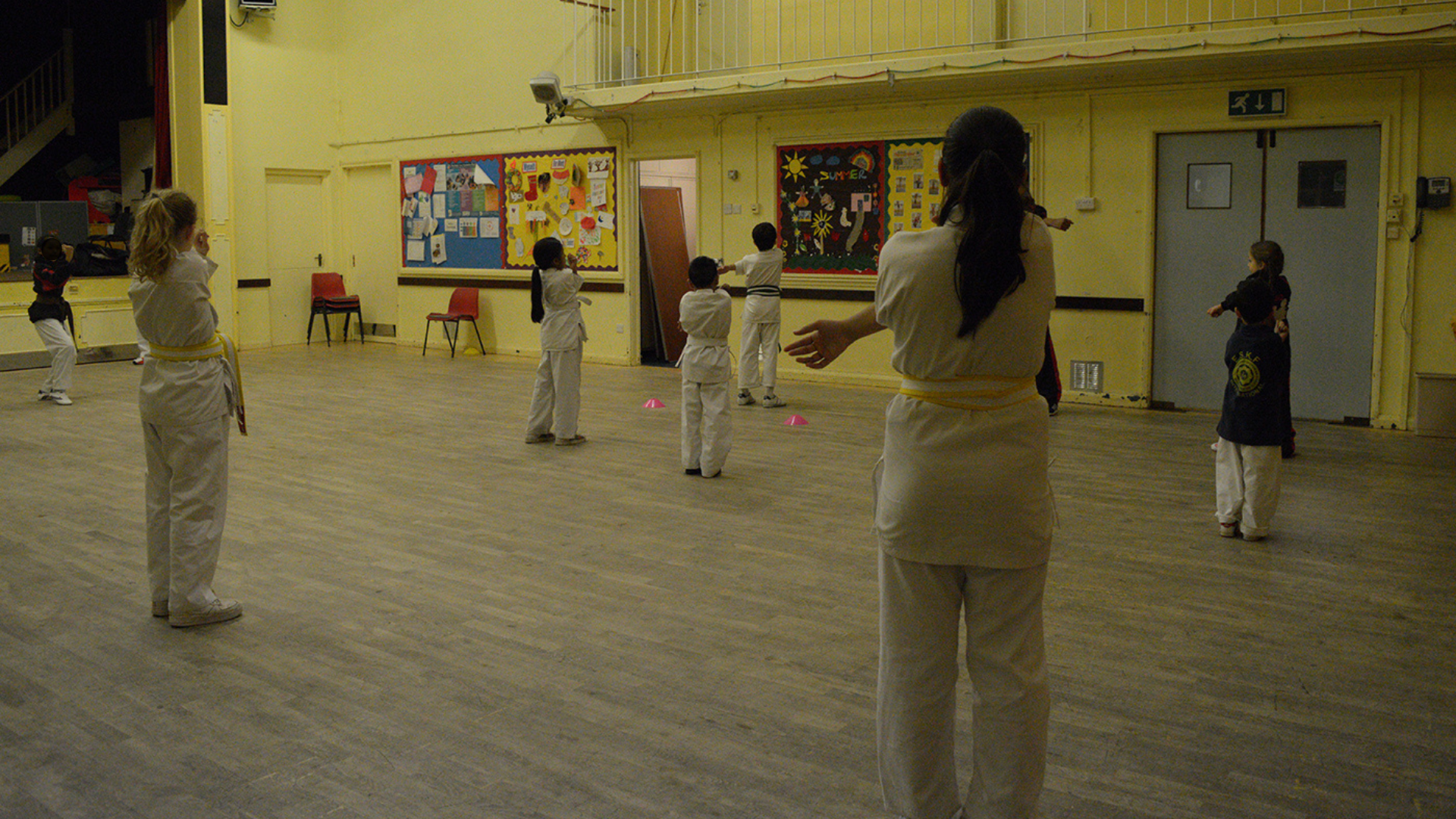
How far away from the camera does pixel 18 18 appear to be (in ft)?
51.4

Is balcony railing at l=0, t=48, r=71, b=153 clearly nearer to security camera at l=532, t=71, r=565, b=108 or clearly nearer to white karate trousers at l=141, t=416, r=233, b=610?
security camera at l=532, t=71, r=565, b=108

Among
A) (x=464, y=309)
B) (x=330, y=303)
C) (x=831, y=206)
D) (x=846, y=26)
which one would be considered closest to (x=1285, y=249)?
(x=831, y=206)

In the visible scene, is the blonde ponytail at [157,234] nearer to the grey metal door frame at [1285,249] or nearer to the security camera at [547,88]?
the grey metal door frame at [1285,249]

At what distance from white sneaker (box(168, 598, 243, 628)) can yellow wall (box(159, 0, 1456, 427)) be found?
7.32m

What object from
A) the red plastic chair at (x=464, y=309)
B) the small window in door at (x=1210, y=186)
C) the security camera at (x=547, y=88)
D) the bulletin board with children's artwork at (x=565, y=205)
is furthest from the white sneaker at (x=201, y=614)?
the red plastic chair at (x=464, y=309)

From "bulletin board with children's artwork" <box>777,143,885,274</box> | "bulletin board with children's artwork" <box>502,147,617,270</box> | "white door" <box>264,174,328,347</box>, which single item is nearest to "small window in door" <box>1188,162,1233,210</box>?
"bulletin board with children's artwork" <box>777,143,885,274</box>

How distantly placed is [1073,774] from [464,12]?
12.5 meters

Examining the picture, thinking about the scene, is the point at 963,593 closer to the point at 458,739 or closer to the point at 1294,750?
the point at 1294,750

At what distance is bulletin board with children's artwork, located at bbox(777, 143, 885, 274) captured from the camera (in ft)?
35.2

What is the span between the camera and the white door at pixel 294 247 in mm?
14844

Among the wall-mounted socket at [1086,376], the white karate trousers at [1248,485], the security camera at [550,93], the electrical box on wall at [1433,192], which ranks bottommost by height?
the white karate trousers at [1248,485]

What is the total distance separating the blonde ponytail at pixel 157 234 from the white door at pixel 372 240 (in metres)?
10.8

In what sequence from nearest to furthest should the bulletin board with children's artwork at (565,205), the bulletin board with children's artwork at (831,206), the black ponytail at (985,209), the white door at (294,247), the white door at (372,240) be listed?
the black ponytail at (985,209) → the bulletin board with children's artwork at (831,206) → the bulletin board with children's artwork at (565,205) → the white door at (294,247) → the white door at (372,240)

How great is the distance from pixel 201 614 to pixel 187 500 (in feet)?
1.43
